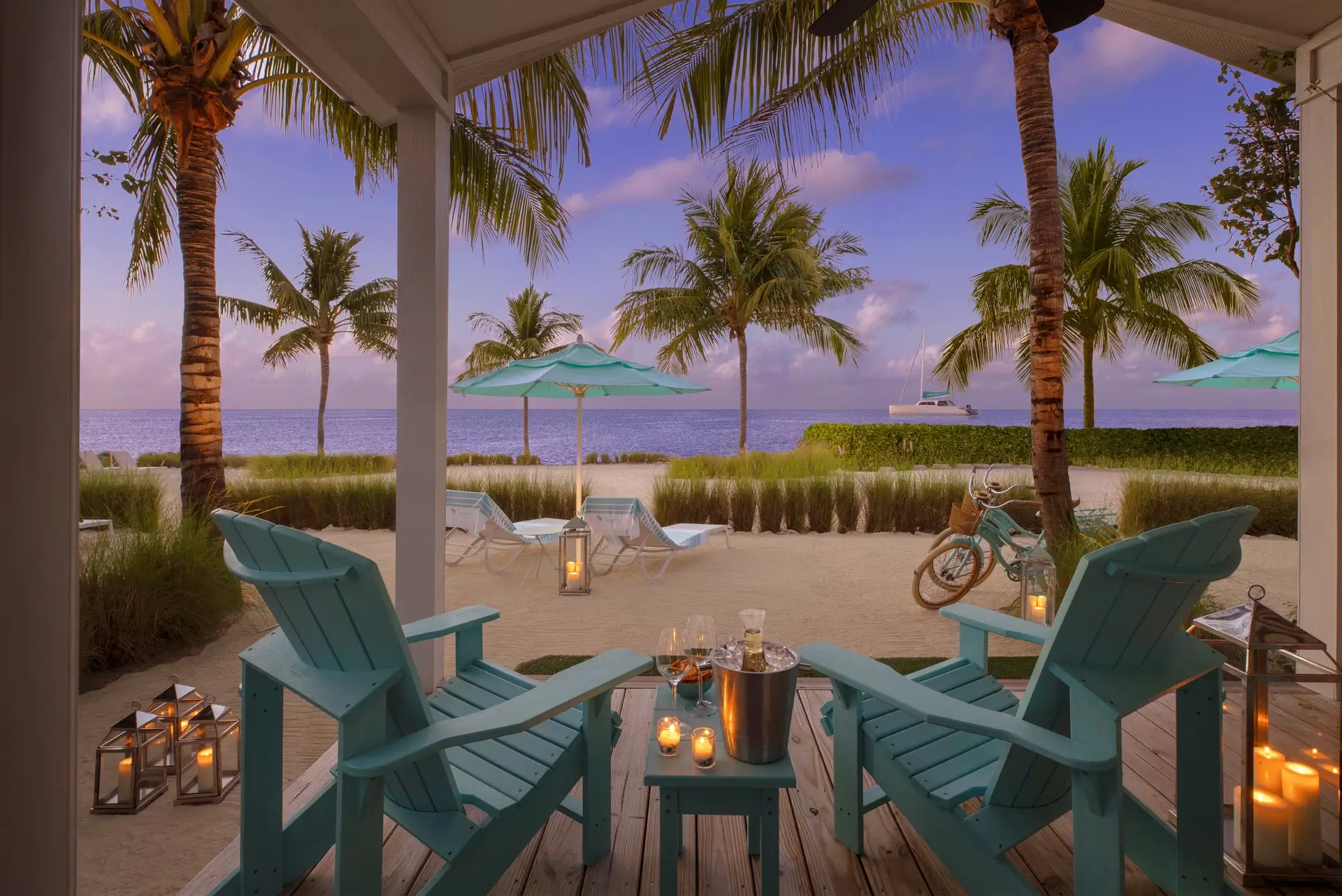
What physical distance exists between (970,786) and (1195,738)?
0.57m

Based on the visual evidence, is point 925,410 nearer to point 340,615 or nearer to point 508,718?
point 508,718

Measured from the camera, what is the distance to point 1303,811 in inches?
67.7

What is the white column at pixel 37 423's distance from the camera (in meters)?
0.99

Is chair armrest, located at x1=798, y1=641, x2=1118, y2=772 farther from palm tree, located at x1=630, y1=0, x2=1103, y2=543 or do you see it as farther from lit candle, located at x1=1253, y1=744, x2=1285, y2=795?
palm tree, located at x1=630, y1=0, x2=1103, y2=543

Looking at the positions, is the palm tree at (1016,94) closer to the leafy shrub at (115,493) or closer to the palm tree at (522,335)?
the leafy shrub at (115,493)

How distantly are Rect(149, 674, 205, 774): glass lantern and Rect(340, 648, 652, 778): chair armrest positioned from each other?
1545 mm

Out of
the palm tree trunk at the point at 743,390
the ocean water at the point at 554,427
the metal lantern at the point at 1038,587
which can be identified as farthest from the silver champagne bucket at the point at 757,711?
the ocean water at the point at 554,427

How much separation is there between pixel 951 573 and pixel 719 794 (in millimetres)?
3657

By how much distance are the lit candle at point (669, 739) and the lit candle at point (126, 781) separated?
6.03ft

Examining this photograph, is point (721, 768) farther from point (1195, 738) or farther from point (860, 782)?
point (1195, 738)

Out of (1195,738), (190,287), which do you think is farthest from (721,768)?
(190,287)

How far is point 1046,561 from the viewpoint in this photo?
3932 mm

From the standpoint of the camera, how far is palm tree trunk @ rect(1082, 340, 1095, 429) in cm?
1396

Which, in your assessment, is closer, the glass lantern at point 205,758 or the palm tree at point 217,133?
the glass lantern at point 205,758
